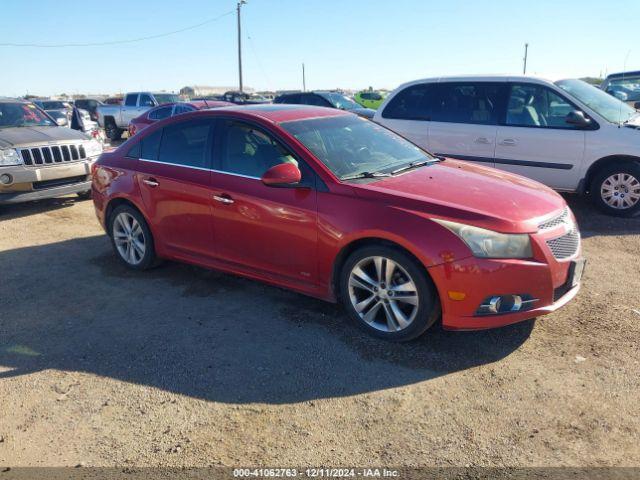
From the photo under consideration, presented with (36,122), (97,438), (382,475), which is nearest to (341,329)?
(382,475)

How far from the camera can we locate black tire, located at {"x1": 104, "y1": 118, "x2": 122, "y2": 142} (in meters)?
21.0

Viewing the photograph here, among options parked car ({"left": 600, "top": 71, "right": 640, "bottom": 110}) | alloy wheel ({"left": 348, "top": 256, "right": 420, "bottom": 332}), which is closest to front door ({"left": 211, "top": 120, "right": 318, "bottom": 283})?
alloy wheel ({"left": 348, "top": 256, "right": 420, "bottom": 332})

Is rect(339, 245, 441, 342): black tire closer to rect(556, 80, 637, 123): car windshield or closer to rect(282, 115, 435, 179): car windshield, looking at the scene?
rect(282, 115, 435, 179): car windshield

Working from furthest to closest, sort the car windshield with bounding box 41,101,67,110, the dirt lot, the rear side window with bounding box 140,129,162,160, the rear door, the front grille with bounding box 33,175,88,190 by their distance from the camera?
the car windshield with bounding box 41,101,67,110
the front grille with bounding box 33,175,88,190
the rear door
the rear side window with bounding box 140,129,162,160
the dirt lot

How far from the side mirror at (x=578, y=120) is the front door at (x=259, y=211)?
464cm

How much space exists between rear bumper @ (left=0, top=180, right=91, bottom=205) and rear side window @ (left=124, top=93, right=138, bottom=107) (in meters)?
13.3

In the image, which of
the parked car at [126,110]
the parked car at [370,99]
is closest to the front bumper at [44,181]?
the parked car at [126,110]

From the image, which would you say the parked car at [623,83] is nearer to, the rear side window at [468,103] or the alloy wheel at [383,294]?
the rear side window at [468,103]

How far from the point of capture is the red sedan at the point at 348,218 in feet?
11.5

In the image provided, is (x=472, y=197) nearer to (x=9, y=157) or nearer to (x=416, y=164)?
(x=416, y=164)

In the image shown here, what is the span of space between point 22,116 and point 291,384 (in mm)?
8153

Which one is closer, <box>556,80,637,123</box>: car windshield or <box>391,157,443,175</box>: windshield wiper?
<box>391,157,443,175</box>: windshield wiper

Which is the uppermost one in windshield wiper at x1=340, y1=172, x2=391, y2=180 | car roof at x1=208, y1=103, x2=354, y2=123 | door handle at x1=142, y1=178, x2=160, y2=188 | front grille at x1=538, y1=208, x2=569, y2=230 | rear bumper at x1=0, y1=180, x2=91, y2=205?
car roof at x1=208, y1=103, x2=354, y2=123

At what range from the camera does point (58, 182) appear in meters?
8.27
